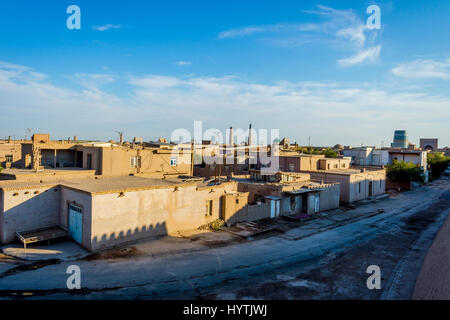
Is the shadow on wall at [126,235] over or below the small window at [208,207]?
below

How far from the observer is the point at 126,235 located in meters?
17.1

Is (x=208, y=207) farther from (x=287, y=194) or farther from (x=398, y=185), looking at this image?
(x=398, y=185)

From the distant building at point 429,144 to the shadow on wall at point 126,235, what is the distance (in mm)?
123419

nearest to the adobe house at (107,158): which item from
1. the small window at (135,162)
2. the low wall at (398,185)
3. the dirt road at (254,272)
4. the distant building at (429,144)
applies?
the small window at (135,162)

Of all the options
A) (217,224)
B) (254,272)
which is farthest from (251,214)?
(254,272)

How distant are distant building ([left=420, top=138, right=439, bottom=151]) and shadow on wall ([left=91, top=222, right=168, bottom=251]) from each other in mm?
123419

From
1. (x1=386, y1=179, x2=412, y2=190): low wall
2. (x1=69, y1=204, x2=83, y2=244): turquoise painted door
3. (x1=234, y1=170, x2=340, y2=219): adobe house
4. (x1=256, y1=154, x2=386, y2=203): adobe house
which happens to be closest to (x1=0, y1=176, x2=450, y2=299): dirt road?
(x1=69, y1=204, x2=83, y2=244): turquoise painted door

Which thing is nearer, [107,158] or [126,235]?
[126,235]

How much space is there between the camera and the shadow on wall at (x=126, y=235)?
15.9m

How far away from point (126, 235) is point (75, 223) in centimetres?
305

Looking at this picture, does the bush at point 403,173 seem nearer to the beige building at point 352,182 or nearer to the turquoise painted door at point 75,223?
the beige building at point 352,182

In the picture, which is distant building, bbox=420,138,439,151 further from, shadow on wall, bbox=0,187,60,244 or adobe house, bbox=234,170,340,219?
shadow on wall, bbox=0,187,60,244

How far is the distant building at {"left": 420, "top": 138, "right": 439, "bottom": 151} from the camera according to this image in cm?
11188
